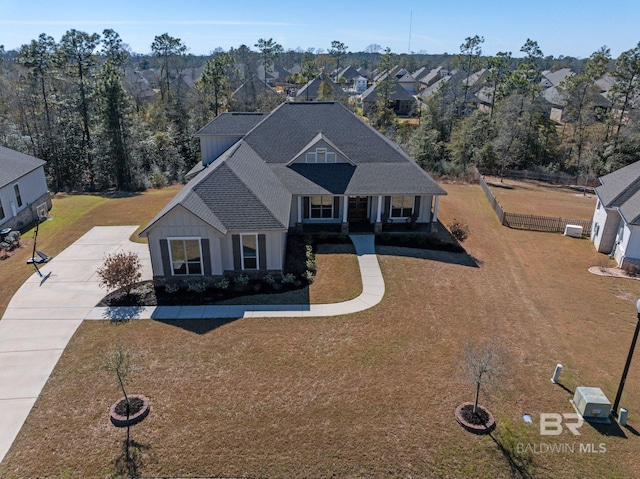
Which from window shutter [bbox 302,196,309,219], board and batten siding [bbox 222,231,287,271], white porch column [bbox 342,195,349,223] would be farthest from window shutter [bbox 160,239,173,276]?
white porch column [bbox 342,195,349,223]

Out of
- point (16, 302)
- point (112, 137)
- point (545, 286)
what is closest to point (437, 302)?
point (545, 286)

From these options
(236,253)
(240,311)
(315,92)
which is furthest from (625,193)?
(315,92)

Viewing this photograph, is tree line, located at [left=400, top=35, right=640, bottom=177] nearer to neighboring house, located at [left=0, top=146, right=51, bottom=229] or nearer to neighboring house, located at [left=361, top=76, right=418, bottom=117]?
neighboring house, located at [left=361, top=76, right=418, bottom=117]

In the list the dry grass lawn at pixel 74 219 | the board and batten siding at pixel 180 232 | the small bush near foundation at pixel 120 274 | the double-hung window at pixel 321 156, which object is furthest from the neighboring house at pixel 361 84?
the small bush near foundation at pixel 120 274

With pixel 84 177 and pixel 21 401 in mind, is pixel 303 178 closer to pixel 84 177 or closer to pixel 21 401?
pixel 21 401

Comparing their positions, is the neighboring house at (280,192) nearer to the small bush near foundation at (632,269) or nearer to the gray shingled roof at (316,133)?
the gray shingled roof at (316,133)

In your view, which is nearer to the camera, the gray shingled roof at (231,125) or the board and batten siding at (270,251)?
the board and batten siding at (270,251)
